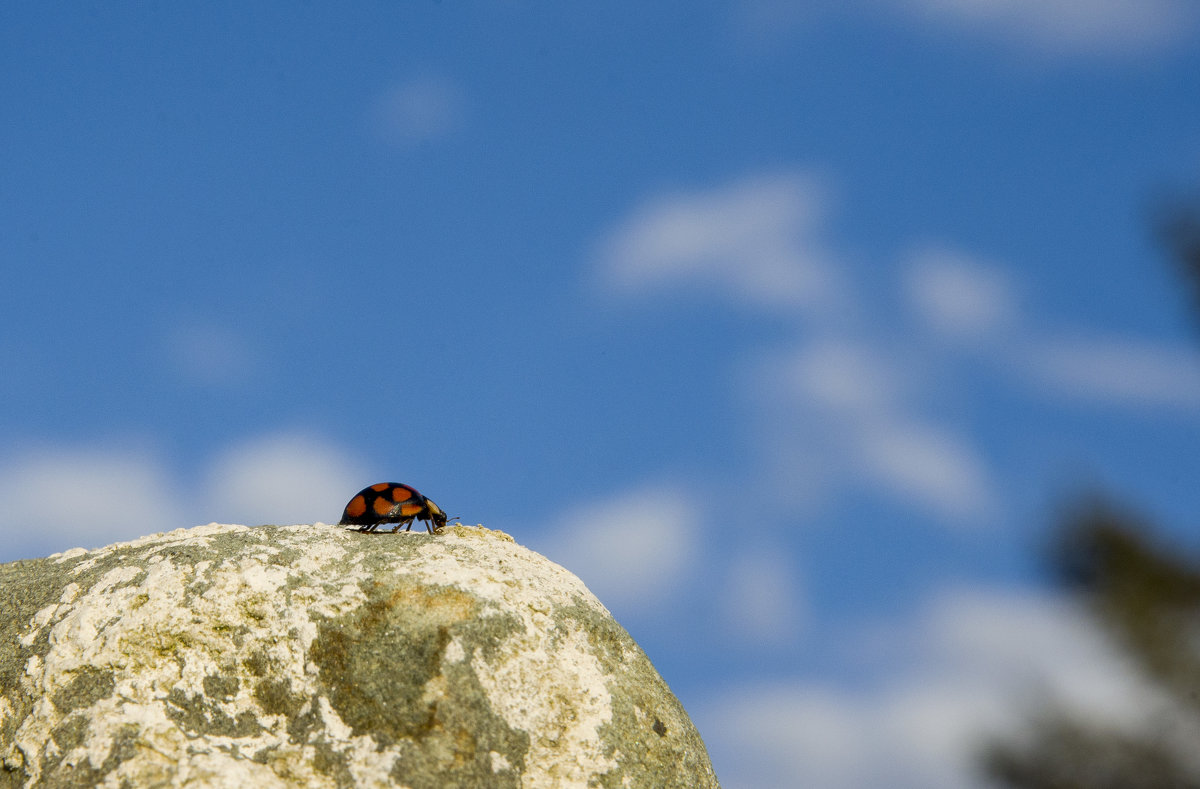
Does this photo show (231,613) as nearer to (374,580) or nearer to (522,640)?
(374,580)

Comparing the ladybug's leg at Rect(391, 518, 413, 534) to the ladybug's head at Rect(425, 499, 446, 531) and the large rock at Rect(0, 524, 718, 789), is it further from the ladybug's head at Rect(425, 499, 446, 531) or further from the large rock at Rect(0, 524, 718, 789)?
the large rock at Rect(0, 524, 718, 789)

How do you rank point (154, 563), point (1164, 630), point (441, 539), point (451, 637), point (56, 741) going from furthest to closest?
1. point (1164, 630)
2. point (441, 539)
3. point (154, 563)
4. point (451, 637)
5. point (56, 741)

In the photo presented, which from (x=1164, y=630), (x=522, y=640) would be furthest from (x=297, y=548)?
(x=1164, y=630)

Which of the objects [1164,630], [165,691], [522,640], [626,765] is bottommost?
[165,691]

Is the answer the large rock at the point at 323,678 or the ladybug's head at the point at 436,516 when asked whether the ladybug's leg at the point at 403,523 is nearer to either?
the ladybug's head at the point at 436,516

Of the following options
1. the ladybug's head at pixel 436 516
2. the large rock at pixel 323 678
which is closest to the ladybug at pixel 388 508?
the ladybug's head at pixel 436 516

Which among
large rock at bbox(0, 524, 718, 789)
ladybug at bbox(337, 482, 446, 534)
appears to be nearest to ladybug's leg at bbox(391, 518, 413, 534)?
ladybug at bbox(337, 482, 446, 534)
